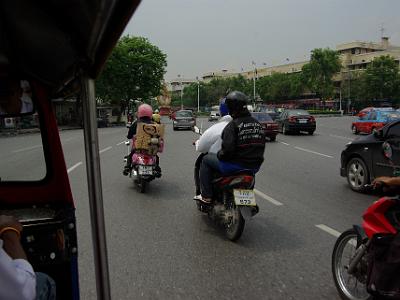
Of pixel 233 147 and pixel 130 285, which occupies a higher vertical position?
pixel 233 147

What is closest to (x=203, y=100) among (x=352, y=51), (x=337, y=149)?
(x=352, y=51)

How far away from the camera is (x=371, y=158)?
820 centimetres

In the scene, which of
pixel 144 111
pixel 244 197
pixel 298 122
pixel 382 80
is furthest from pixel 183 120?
pixel 382 80

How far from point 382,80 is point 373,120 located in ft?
170

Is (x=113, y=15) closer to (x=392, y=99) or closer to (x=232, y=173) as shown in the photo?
(x=232, y=173)

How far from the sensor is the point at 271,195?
8156 mm

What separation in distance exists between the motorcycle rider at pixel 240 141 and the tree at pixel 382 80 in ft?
235

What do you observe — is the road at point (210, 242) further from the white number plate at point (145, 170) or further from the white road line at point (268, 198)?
the white number plate at point (145, 170)

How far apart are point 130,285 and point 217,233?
182 centimetres

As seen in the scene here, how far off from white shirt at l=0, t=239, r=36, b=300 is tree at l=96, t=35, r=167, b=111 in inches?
1984

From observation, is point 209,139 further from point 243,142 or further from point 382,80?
point 382,80

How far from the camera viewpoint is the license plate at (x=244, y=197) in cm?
499

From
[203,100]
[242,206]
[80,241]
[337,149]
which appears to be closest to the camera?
[242,206]

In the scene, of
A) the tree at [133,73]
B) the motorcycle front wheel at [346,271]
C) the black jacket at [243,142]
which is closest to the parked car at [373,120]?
the black jacket at [243,142]
